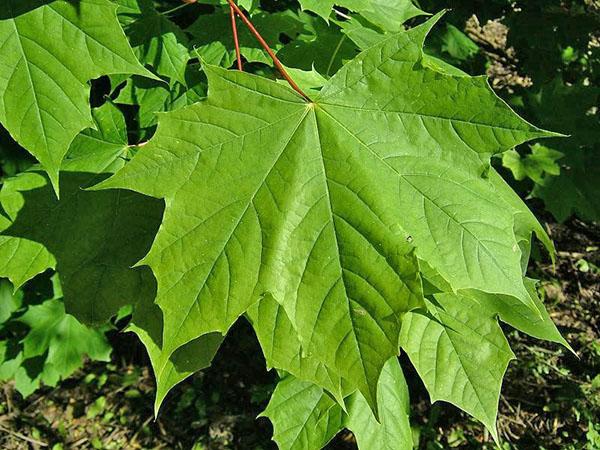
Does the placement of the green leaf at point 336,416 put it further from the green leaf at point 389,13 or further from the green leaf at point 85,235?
the green leaf at point 389,13

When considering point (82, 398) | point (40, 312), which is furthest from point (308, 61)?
point (82, 398)

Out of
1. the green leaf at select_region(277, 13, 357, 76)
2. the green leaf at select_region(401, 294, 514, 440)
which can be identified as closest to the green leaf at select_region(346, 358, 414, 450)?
the green leaf at select_region(401, 294, 514, 440)

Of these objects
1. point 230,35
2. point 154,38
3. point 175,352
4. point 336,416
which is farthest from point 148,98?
point 336,416

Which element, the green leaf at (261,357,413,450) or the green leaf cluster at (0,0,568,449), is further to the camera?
the green leaf at (261,357,413,450)

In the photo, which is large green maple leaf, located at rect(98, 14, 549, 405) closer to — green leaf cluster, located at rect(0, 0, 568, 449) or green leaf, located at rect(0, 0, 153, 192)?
green leaf cluster, located at rect(0, 0, 568, 449)

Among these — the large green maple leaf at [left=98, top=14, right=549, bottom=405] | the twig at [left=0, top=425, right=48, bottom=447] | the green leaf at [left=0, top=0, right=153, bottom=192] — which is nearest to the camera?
the large green maple leaf at [left=98, top=14, right=549, bottom=405]

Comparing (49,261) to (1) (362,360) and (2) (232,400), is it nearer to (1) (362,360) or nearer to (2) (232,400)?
(1) (362,360)
